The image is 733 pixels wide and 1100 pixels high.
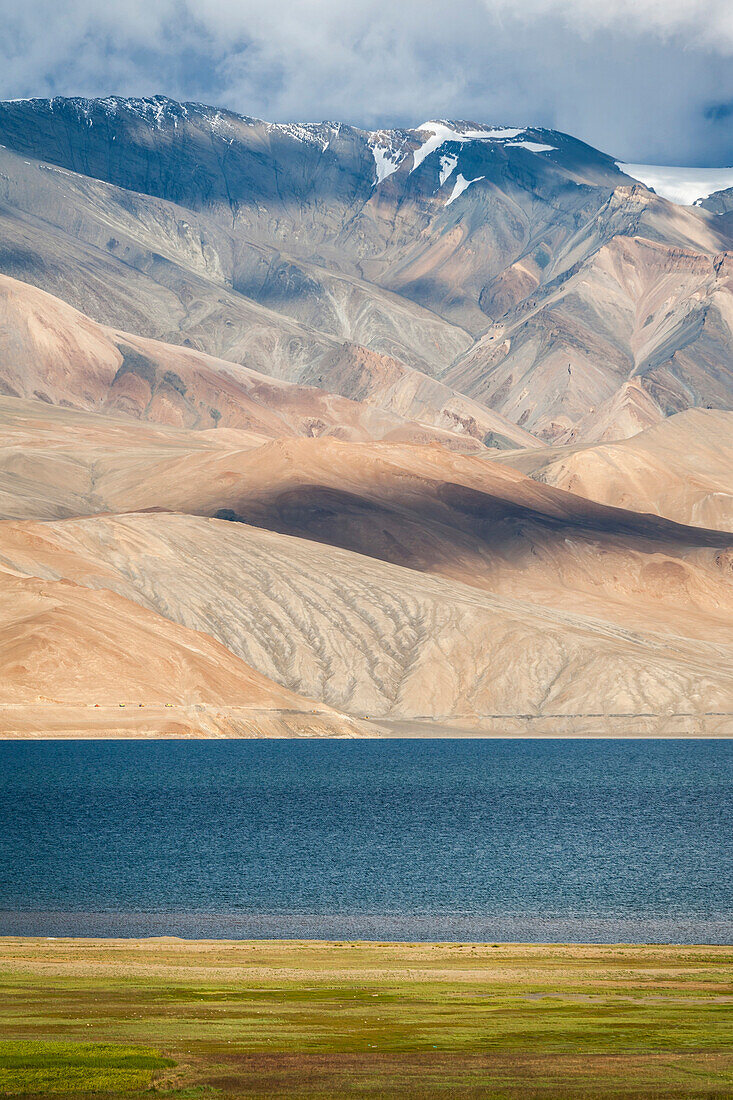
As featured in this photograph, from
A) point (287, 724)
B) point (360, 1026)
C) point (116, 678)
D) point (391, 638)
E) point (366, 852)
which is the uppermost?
point (391, 638)

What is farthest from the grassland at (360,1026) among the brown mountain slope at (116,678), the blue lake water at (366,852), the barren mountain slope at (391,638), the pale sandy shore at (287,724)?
the barren mountain slope at (391,638)

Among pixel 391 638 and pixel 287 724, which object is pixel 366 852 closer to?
pixel 287 724

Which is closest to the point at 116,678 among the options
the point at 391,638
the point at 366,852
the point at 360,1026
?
the point at 391,638

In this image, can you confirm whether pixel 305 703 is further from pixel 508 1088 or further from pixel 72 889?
pixel 508 1088

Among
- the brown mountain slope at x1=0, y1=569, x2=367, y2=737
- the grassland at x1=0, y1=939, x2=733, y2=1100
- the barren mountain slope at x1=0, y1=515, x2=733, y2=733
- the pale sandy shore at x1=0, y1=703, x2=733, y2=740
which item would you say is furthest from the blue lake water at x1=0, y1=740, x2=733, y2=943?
the barren mountain slope at x1=0, y1=515, x2=733, y2=733

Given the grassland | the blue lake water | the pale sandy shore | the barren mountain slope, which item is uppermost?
the barren mountain slope

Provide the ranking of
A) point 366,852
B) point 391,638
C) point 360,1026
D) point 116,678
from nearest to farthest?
point 360,1026 < point 366,852 < point 116,678 < point 391,638

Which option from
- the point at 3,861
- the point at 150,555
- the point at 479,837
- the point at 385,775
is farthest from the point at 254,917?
the point at 150,555

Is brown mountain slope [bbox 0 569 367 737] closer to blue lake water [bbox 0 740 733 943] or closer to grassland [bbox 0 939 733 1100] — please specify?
blue lake water [bbox 0 740 733 943]
